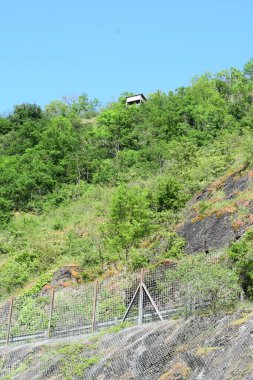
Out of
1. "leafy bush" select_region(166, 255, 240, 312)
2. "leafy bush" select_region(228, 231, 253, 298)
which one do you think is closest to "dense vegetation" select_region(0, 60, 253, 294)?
"leafy bush" select_region(228, 231, 253, 298)

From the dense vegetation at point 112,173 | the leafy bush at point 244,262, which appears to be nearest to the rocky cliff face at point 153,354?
the leafy bush at point 244,262

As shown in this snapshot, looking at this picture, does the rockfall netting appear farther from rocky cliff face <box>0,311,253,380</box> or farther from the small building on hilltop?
the small building on hilltop

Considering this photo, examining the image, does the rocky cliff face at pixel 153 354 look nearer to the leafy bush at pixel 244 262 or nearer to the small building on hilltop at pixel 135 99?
the leafy bush at pixel 244 262

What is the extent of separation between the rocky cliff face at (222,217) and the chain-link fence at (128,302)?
293cm

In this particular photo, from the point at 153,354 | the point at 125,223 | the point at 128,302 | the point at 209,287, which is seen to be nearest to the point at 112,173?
the point at 125,223

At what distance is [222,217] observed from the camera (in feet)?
77.2

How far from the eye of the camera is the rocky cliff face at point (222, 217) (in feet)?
73.0

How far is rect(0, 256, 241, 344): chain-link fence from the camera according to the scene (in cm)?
1609

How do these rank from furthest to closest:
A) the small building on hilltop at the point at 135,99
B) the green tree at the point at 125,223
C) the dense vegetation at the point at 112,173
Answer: the small building on hilltop at the point at 135,99
the dense vegetation at the point at 112,173
the green tree at the point at 125,223

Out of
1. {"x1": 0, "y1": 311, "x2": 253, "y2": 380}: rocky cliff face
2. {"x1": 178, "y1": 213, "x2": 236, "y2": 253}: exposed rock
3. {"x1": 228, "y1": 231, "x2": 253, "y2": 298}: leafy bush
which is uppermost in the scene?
{"x1": 178, "y1": 213, "x2": 236, "y2": 253}: exposed rock

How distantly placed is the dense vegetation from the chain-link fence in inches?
111

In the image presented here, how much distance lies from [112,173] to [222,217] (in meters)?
21.7

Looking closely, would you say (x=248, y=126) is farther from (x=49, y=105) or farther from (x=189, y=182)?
(x=49, y=105)

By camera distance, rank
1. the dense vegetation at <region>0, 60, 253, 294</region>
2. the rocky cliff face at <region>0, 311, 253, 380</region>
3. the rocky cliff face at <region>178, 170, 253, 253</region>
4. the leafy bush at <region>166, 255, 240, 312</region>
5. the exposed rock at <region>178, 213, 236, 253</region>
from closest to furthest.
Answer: the rocky cliff face at <region>0, 311, 253, 380</region>
the leafy bush at <region>166, 255, 240, 312</region>
the rocky cliff face at <region>178, 170, 253, 253</region>
the exposed rock at <region>178, 213, 236, 253</region>
the dense vegetation at <region>0, 60, 253, 294</region>
